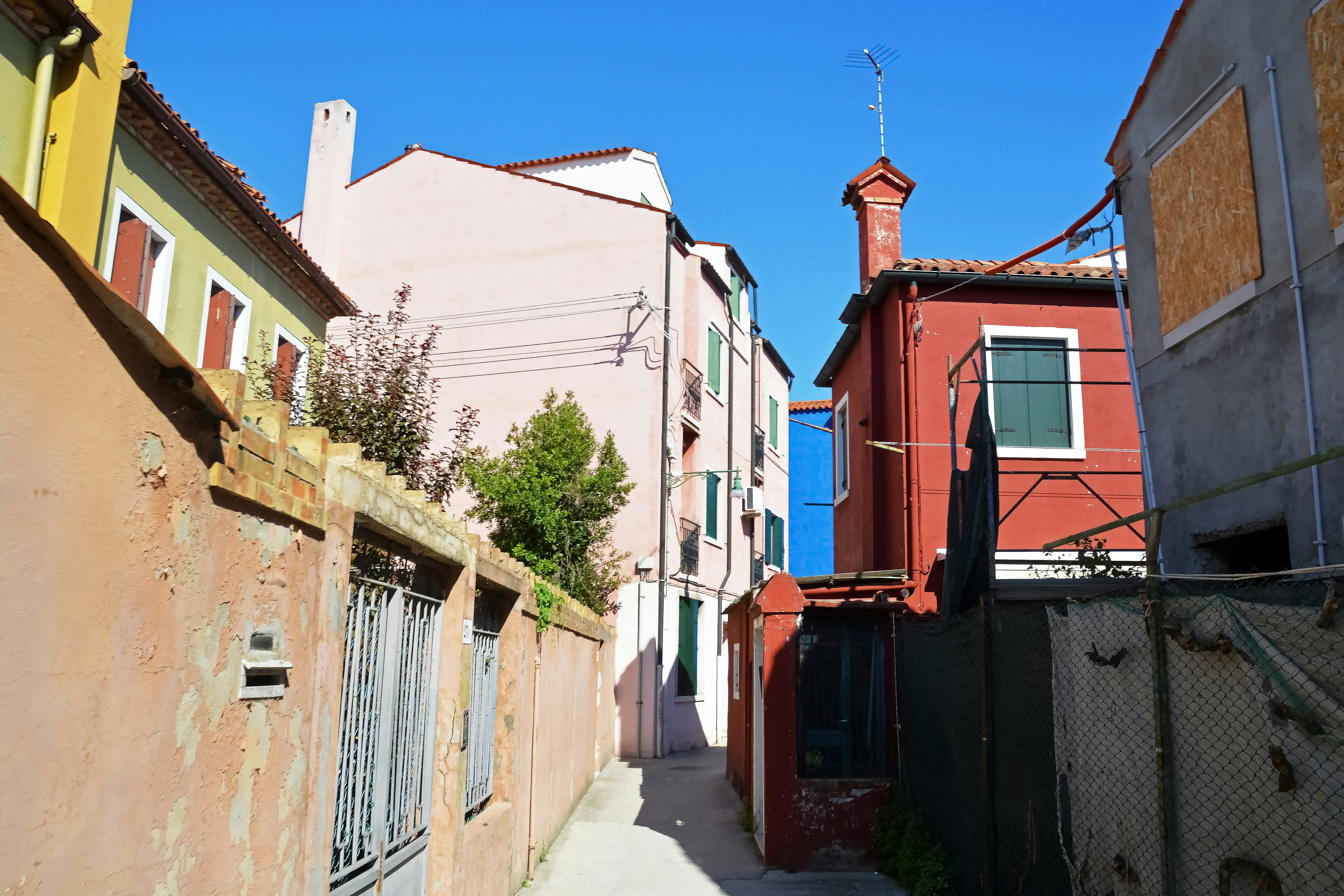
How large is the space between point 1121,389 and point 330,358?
30.1ft

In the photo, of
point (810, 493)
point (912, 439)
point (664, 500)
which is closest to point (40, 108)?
point (912, 439)

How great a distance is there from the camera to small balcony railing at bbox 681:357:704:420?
2083cm

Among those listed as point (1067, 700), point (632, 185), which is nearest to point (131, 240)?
point (1067, 700)

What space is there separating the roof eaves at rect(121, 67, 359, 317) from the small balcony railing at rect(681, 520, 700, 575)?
831 centimetres

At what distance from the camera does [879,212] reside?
14.2 meters

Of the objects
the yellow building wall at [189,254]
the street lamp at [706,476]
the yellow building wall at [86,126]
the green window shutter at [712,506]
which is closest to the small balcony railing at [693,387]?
the street lamp at [706,476]

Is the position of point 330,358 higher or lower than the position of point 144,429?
higher

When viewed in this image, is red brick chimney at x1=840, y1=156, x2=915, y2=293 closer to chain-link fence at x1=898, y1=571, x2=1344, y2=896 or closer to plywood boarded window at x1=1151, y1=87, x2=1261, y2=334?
plywood boarded window at x1=1151, y1=87, x2=1261, y2=334

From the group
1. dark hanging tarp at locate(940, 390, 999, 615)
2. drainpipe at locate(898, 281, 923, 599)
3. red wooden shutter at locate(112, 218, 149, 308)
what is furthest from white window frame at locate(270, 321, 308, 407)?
dark hanging tarp at locate(940, 390, 999, 615)

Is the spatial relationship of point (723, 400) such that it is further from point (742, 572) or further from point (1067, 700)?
point (1067, 700)

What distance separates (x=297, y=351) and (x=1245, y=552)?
460 inches

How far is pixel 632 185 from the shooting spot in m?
22.9

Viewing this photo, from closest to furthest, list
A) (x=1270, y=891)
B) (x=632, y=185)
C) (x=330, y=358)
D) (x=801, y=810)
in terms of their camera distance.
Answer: (x=1270, y=891), (x=801, y=810), (x=330, y=358), (x=632, y=185)

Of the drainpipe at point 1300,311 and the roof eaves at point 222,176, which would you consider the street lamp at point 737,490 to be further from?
the drainpipe at point 1300,311
